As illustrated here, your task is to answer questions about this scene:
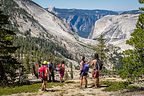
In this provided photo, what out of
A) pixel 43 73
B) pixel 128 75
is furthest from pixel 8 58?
pixel 128 75

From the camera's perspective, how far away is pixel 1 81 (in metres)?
19.7

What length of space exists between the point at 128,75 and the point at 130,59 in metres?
1.15

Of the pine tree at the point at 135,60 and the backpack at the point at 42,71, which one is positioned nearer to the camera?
the pine tree at the point at 135,60

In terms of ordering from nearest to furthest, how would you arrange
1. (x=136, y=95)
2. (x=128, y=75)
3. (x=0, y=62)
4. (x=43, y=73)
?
(x=136, y=95) → (x=128, y=75) → (x=43, y=73) → (x=0, y=62)

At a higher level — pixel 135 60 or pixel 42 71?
pixel 135 60

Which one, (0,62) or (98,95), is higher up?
(0,62)

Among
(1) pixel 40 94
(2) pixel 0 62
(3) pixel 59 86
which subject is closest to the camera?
(1) pixel 40 94

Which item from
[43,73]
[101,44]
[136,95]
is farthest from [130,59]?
[101,44]

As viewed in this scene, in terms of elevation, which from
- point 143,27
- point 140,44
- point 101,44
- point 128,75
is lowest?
point 128,75

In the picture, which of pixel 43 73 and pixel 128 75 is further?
pixel 43 73

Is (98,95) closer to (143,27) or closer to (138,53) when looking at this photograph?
(138,53)

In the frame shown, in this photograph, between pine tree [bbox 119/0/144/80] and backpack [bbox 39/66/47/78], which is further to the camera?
backpack [bbox 39/66/47/78]

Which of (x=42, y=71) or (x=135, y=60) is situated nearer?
(x=135, y=60)

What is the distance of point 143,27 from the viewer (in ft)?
40.2
